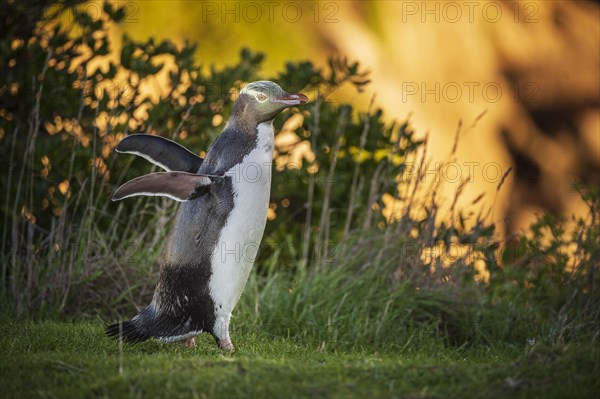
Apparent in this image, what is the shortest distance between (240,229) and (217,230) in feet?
0.40

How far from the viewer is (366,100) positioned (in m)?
12.9

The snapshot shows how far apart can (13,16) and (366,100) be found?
6.00 m

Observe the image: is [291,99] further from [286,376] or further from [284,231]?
[284,231]

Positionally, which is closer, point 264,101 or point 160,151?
point 264,101

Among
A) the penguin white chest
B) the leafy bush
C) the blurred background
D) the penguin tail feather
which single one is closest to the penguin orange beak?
the penguin white chest

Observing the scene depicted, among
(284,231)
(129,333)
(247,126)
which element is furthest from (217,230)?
(284,231)

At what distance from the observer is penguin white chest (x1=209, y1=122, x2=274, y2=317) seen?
4.97 m

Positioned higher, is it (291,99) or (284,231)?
(291,99)

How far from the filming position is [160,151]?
531 centimetres

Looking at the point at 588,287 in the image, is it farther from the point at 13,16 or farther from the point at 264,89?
the point at 13,16

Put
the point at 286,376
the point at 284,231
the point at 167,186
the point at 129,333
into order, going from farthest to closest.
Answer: the point at 284,231
the point at 129,333
the point at 167,186
the point at 286,376

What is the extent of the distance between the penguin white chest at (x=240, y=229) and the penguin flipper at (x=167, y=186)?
7.6 inches

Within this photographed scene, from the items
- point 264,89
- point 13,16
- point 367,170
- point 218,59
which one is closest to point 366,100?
point 218,59

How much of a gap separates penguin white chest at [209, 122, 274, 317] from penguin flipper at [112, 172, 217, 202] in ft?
0.63
